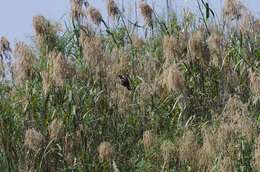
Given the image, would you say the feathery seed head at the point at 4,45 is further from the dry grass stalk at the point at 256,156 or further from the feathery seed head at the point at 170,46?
the dry grass stalk at the point at 256,156

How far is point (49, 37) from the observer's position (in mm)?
5176

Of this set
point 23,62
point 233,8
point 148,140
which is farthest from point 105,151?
point 233,8

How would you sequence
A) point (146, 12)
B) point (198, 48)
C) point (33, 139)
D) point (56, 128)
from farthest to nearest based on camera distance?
point (146, 12) → point (198, 48) → point (56, 128) → point (33, 139)

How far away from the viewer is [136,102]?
16.8ft

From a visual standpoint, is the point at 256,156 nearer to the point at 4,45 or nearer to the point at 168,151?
the point at 168,151

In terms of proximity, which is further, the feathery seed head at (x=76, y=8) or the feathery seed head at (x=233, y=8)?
the feathery seed head at (x=76, y=8)

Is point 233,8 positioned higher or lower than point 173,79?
higher

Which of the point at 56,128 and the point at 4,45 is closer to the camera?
the point at 56,128

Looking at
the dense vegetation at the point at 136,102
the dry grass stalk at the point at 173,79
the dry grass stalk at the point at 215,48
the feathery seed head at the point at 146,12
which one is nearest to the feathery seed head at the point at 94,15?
the dense vegetation at the point at 136,102

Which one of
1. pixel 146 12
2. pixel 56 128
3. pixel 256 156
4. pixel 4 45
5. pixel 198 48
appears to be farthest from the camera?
pixel 146 12

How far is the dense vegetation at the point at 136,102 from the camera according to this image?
438cm

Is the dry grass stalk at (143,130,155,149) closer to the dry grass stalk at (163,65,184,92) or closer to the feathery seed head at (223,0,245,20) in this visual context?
the dry grass stalk at (163,65,184,92)

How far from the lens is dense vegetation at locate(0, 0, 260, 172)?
4.38 metres

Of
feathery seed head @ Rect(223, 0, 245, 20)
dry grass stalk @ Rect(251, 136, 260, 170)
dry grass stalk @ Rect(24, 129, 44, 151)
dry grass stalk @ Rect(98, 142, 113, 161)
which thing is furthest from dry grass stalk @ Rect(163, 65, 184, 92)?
feathery seed head @ Rect(223, 0, 245, 20)
